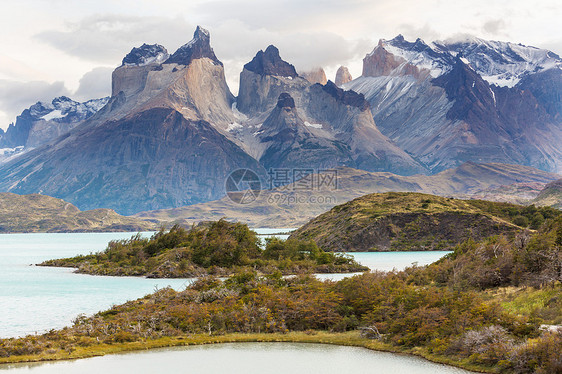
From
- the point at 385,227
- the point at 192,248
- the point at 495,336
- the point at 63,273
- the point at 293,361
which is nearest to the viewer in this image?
the point at 495,336

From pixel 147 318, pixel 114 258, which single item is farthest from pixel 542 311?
pixel 114 258

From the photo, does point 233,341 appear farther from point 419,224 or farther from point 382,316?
point 419,224

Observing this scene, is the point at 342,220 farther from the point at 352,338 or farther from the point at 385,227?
the point at 352,338

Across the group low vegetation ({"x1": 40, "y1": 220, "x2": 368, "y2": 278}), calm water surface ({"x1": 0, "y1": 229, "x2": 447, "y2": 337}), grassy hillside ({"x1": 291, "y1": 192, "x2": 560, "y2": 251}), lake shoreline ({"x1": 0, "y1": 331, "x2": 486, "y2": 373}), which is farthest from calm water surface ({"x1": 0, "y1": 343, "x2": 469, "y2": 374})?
grassy hillside ({"x1": 291, "y1": 192, "x2": 560, "y2": 251})

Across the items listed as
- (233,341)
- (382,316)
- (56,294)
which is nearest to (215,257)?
(56,294)

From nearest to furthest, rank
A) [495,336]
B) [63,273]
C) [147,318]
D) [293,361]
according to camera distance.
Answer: [495,336]
[293,361]
[147,318]
[63,273]

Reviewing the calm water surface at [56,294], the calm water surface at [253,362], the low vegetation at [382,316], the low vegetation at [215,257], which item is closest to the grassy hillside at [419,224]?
the calm water surface at [56,294]

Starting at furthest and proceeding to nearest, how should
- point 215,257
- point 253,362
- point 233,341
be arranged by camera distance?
point 215,257, point 233,341, point 253,362
